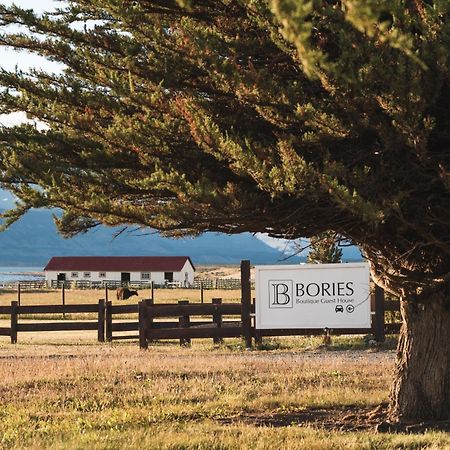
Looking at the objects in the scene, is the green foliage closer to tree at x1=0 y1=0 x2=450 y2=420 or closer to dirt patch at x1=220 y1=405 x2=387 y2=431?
tree at x1=0 y1=0 x2=450 y2=420

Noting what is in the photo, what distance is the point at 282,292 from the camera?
19.8 meters

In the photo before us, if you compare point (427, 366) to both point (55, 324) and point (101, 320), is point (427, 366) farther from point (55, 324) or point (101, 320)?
point (55, 324)

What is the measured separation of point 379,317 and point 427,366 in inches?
410

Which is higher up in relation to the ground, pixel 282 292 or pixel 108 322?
pixel 282 292

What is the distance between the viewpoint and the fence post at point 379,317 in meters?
19.9

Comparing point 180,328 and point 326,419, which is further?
point 180,328

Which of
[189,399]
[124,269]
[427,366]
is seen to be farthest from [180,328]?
[124,269]

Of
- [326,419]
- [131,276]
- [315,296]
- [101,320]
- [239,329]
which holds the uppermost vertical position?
[131,276]

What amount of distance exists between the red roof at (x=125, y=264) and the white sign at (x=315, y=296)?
85135 mm

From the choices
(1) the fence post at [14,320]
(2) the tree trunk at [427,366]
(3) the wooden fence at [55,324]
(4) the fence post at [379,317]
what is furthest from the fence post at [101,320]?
(2) the tree trunk at [427,366]

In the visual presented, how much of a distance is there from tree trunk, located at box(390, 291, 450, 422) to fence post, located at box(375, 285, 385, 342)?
10.1 metres

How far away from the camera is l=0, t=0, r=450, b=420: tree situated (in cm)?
677

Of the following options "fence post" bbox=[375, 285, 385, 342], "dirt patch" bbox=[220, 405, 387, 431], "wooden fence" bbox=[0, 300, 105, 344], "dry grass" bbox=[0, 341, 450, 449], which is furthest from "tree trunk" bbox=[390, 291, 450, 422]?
"wooden fence" bbox=[0, 300, 105, 344]

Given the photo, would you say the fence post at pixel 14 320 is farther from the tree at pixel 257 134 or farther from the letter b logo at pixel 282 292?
the tree at pixel 257 134
